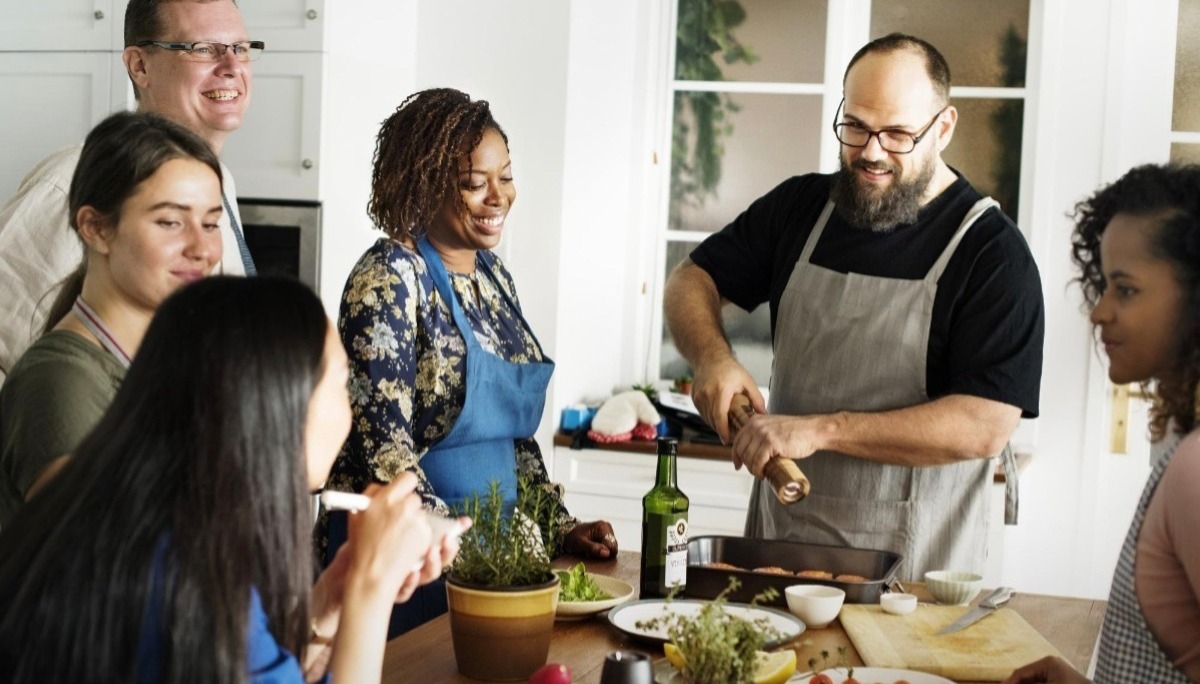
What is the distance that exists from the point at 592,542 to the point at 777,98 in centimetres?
238

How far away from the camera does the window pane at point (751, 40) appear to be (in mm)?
4223

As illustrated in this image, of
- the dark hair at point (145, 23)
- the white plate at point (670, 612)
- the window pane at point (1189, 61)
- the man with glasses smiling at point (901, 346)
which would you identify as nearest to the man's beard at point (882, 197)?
the man with glasses smiling at point (901, 346)

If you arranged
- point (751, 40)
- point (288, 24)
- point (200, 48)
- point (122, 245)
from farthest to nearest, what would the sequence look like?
point (751, 40)
point (288, 24)
point (200, 48)
point (122, 245)

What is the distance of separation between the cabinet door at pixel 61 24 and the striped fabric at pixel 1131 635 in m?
3.27

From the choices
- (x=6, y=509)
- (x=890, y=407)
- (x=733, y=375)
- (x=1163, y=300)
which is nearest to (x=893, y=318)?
(x=890, y=407)

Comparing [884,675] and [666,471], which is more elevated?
[666,471]

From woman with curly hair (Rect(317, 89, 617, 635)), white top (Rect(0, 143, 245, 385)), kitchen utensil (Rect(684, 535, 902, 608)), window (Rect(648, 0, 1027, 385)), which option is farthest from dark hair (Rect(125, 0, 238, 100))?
window (Rect(648, 0, 1027, 385))

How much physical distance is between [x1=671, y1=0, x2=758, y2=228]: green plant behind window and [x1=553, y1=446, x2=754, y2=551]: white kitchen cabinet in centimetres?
88

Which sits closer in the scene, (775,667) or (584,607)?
(775,667)

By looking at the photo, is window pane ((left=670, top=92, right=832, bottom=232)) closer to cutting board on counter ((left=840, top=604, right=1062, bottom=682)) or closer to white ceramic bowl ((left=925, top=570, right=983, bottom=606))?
white ceramic bowl ((left=925, top=570, right=983, bottom=606))

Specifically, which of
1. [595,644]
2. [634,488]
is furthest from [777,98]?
[595,644]

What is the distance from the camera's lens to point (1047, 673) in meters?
1.54

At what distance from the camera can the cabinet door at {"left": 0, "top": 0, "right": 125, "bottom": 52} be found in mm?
3869

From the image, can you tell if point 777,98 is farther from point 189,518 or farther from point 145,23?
point 189,518
